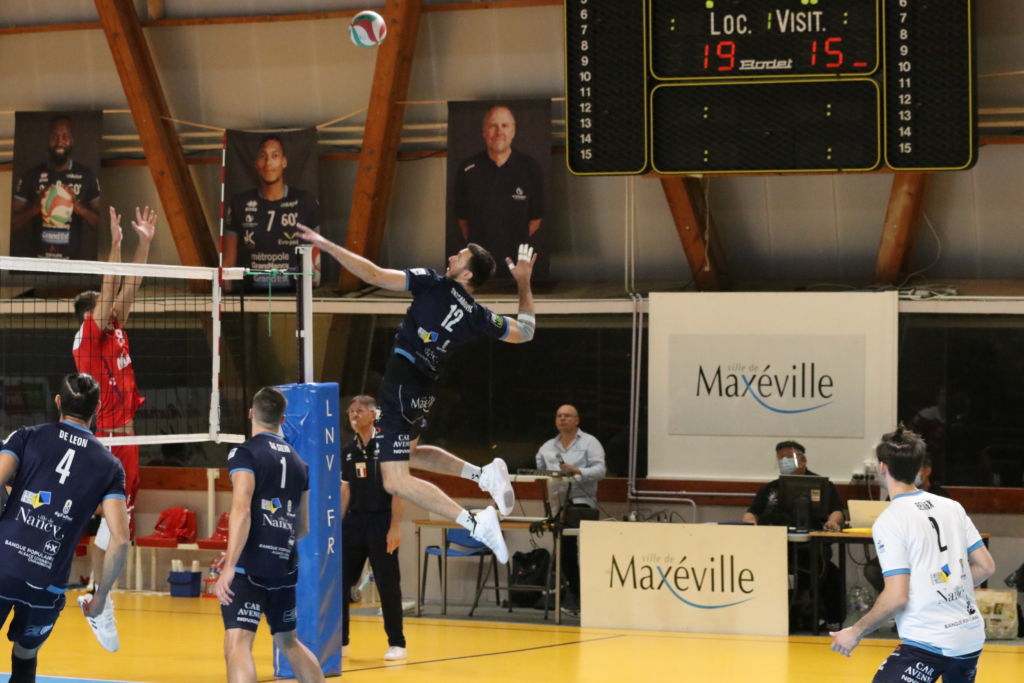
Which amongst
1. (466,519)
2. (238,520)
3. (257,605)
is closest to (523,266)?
(466,519)

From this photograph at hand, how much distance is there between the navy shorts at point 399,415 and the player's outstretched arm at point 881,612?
3574 millimetres

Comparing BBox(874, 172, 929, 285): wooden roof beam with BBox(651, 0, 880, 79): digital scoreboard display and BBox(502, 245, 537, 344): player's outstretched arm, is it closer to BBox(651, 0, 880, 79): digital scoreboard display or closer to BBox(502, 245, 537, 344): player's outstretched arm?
BBox(651, 0, 880, 79): digital scoreboard display

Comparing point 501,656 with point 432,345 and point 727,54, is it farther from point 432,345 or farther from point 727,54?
point 727,54

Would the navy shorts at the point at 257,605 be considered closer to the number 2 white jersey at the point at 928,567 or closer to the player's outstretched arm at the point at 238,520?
the player's outstretched arm at the point at 238,520

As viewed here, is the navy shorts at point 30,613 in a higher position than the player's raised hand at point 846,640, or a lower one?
lower

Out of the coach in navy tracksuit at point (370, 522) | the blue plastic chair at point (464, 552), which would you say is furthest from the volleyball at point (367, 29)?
the blue plastic chair at point (464, 552)

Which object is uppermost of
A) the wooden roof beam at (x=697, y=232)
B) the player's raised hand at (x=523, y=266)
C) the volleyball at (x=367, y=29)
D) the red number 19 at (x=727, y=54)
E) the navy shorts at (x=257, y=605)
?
the volleyball at (x=367, y=29)

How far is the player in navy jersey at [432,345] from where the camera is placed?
853cm

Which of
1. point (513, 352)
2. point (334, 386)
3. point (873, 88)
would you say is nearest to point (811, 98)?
point (873, 88)

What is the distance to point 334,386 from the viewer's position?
9531 millimetres

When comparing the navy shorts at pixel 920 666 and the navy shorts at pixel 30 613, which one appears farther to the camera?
the navy shorts at pixel 30 613

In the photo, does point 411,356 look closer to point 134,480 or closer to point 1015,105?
point 134,480

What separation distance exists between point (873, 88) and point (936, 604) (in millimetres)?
4838

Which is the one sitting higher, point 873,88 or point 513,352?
point 873,88
